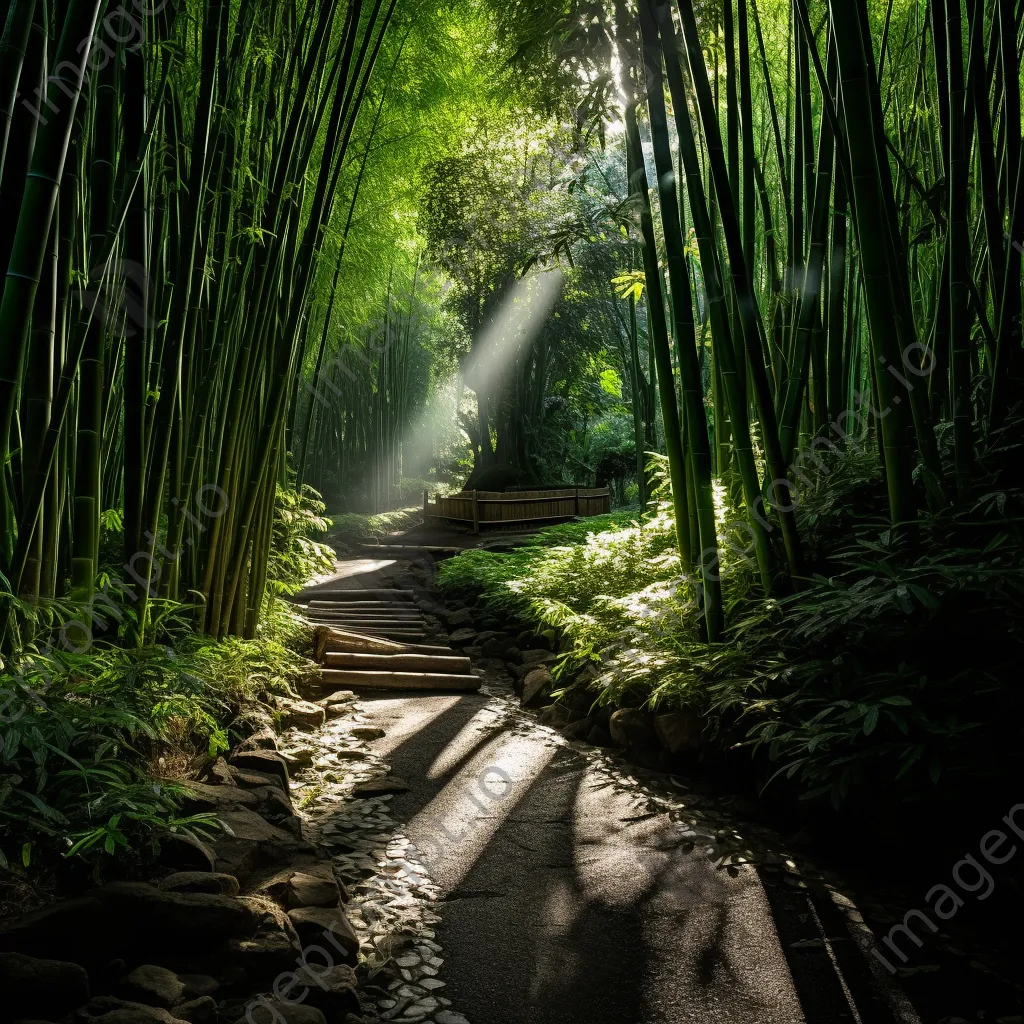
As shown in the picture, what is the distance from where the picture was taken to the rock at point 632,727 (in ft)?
8.21

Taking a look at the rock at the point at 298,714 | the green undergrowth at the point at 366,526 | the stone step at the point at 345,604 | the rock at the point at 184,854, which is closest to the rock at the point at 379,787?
the rock at the point at 298,714

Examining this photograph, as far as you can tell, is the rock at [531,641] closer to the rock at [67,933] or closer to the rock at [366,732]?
the rock at [366,732]

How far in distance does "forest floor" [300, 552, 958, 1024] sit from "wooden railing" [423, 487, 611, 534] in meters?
6.63

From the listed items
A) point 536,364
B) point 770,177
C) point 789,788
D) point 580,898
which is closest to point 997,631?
point 789,788

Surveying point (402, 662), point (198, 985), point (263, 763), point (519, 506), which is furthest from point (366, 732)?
point (519, 506)

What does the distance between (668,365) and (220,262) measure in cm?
143

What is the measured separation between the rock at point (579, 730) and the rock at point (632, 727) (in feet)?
0.77

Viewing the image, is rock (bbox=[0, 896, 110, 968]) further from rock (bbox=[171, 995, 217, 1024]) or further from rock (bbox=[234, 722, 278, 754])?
rock (bbox=[234, 722, 278, 754])

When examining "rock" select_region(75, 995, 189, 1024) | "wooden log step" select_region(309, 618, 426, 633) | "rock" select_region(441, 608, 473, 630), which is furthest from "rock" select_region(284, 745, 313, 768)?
"rock" select_region(441, 608, 473, 630)

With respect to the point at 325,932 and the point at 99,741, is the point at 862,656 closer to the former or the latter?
the point at 325,932

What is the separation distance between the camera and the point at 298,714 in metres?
2.83

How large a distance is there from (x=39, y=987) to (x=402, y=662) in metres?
2.82

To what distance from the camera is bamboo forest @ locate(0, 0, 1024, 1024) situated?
1.25 metres

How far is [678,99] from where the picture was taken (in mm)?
2174
